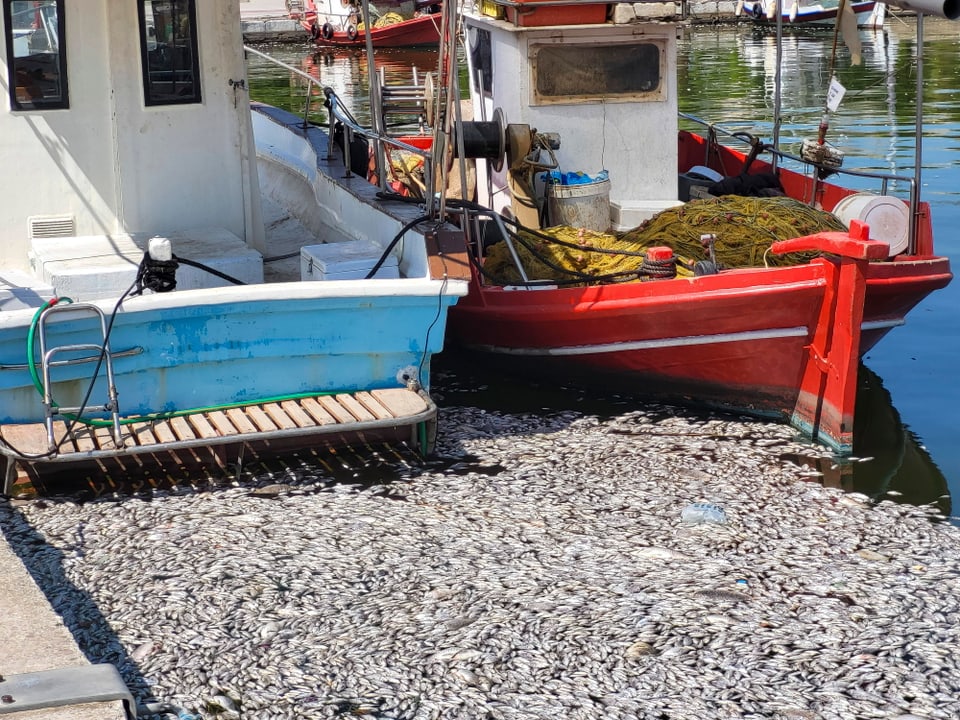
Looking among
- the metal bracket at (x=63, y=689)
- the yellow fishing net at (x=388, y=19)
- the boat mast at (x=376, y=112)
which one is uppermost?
the yellow fishing net at (x=388, y=19)

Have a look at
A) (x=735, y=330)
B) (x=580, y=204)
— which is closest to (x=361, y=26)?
(x=580, y=204)

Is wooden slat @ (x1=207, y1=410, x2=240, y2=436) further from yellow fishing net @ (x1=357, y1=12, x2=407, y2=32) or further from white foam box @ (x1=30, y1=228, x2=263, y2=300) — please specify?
yellow fishing net @ (x1=357, y1=12, x2=407, y2=32)

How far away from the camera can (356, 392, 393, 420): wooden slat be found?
7.80m

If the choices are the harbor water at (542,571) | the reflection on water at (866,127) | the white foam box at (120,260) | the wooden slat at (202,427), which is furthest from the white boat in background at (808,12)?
the wooden slat at (202,427)

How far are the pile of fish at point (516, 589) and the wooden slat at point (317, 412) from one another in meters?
0.40

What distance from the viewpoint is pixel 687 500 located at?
24.7 feet

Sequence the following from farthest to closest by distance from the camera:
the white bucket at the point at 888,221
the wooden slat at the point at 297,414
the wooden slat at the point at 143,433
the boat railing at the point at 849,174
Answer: the boat railing at the point at 849,174 < the white bucket at the point at 888,221 < the wooden slat at the point at 297,414 < the wooden slat at the point at 143,433

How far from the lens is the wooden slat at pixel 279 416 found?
7675mm

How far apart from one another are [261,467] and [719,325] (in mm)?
3206

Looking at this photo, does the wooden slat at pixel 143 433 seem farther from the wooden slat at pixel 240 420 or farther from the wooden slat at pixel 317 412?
the wooden slat at pixel 317 412

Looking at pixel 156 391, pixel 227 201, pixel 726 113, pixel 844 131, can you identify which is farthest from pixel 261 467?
pixel 726 113

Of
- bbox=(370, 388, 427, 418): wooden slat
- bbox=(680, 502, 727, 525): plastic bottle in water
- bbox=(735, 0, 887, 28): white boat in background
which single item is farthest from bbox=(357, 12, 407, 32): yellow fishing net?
bbox=(680, 502, 727, 525): plastic bottle in water

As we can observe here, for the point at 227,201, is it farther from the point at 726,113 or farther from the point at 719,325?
the point at 726,113

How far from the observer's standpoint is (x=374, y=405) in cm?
801
